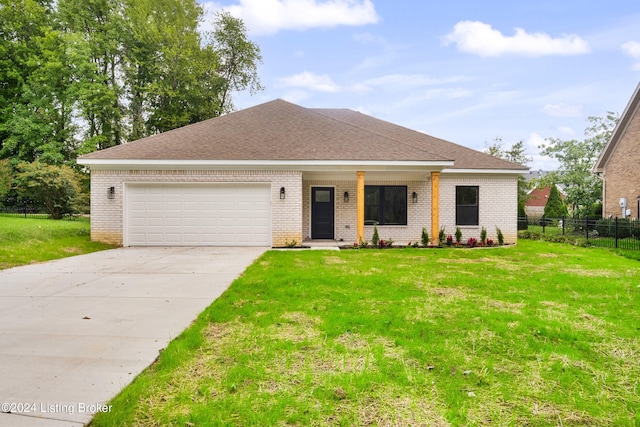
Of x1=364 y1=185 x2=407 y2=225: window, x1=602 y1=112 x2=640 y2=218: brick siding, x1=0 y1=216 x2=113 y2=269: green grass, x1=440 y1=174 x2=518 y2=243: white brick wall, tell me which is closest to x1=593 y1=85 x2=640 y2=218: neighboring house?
x1=602 y1=112 x2=640 y2=218: brick siding

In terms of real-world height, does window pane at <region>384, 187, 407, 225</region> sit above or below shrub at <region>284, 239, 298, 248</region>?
above

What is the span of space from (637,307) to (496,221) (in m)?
9.20

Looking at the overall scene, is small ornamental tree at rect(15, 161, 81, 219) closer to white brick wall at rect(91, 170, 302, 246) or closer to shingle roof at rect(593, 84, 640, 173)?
white brick wall at rect(91, 170, 302, 246)

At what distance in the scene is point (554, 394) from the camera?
2.66 metres

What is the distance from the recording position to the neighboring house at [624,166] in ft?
57.3

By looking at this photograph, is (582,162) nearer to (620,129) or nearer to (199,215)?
(620,129)

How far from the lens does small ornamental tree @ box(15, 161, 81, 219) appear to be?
16.0m

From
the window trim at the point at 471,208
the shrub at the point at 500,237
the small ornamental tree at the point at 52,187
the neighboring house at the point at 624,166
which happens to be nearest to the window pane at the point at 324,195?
the window trim at the point at 471,208

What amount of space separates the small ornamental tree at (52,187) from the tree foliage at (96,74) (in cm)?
645

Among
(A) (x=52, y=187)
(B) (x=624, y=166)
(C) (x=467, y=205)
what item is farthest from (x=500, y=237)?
(A) (x=52, y=187)

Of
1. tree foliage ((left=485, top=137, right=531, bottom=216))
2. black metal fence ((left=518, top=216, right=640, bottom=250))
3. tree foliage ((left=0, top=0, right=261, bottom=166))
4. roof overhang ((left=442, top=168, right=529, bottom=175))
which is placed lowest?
black metal fence ((left=518, top=216, right=640, bottom=250))

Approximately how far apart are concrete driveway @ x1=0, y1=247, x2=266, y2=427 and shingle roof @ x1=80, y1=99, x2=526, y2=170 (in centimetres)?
486

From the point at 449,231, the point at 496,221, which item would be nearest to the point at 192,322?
the point at 449,231

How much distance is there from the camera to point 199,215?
489 inches
